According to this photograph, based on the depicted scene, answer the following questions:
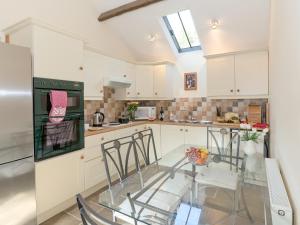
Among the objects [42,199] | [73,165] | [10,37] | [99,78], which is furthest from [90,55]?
[42,199]

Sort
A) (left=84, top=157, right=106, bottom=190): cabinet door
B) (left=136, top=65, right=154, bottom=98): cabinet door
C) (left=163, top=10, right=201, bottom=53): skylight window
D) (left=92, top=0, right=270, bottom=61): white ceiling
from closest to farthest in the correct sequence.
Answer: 1. (left=84, top=157, right=106, bottom=190): cabinet door
2. (left=92, top=0, right=270, bottom=61): white ceiling
3. (left=163, top=10, right=201, bottom=53): skylight window
4. (left=136, top=65, right=154, bottom=98): cabinet door

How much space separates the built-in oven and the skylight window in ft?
7.29

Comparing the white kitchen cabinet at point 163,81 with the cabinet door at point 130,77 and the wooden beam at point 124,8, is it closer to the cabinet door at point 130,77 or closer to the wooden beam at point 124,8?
the cabinet door at point 130,77

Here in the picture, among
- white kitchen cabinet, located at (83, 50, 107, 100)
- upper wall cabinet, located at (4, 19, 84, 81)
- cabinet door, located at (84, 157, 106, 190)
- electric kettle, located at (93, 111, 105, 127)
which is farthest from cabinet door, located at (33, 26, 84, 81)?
cabinet door, located at (84, 157, 106, 190)

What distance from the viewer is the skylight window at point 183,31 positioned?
353cm

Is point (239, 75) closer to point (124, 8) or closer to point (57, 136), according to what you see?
point (124, 8)

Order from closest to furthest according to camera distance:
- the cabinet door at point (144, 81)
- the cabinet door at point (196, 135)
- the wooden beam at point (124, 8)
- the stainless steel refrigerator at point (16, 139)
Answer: the stainless steel refrigerator at point (16, 139) < the wooden beam at point (124, 8) < the cabinet door at point (196, 135) < the cabinet door at point (144, 81)

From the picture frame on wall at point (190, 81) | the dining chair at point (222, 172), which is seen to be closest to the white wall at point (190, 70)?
the picture frame on wall at point (190, 81)

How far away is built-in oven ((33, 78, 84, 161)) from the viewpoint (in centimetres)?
190

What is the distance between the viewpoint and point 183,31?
12.3ft

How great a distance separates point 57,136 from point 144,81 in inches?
88.1

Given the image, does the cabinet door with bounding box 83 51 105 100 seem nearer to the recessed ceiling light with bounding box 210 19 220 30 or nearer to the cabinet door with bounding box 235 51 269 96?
the recessed ceiling light with bounding box 210 19 220 30

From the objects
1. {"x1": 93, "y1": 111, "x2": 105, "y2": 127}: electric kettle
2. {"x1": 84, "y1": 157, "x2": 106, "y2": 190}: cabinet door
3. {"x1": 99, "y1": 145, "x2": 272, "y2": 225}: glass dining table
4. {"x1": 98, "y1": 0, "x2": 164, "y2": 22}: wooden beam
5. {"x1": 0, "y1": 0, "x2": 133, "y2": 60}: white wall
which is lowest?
{"x1": 84, "y1": 157, "x2": 106, "y2": 190}: cabinet door

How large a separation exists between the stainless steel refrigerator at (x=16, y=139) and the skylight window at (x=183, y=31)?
263cm
